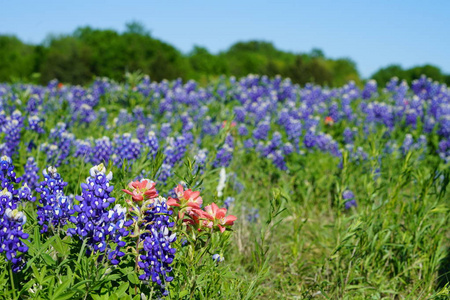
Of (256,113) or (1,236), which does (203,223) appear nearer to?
(1,236)

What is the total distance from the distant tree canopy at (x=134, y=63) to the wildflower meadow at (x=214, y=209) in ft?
13.5

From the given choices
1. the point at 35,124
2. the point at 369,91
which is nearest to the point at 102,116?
the point at 35,124

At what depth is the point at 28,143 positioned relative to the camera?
3.92 meters

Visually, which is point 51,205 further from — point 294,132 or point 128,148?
point 294,132

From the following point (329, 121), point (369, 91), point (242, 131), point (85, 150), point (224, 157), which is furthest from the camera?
point (369, 91)

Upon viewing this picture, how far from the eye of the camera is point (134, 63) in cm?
3894

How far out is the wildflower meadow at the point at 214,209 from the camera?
75.5 inches

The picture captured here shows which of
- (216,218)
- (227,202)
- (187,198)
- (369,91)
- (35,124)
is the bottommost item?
(227,202)

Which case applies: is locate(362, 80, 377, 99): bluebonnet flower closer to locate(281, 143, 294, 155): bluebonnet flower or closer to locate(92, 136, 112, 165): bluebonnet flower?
locate(281, 143, 294, 155): bluebonnet flower

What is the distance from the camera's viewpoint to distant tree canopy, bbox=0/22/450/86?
68.6ft

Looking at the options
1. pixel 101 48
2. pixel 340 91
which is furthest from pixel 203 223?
pixel 101 48

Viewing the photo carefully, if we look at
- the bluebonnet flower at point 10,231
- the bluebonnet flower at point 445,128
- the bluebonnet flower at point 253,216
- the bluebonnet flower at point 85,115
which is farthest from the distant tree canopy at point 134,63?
the bluebonnet flower at point 445,128

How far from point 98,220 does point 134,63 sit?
38797 millimetres

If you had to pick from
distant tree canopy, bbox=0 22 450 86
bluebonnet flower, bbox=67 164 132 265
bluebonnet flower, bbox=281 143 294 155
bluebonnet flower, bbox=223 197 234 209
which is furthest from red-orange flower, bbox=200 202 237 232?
distant tree canopy, bbox=0 22 450 86
